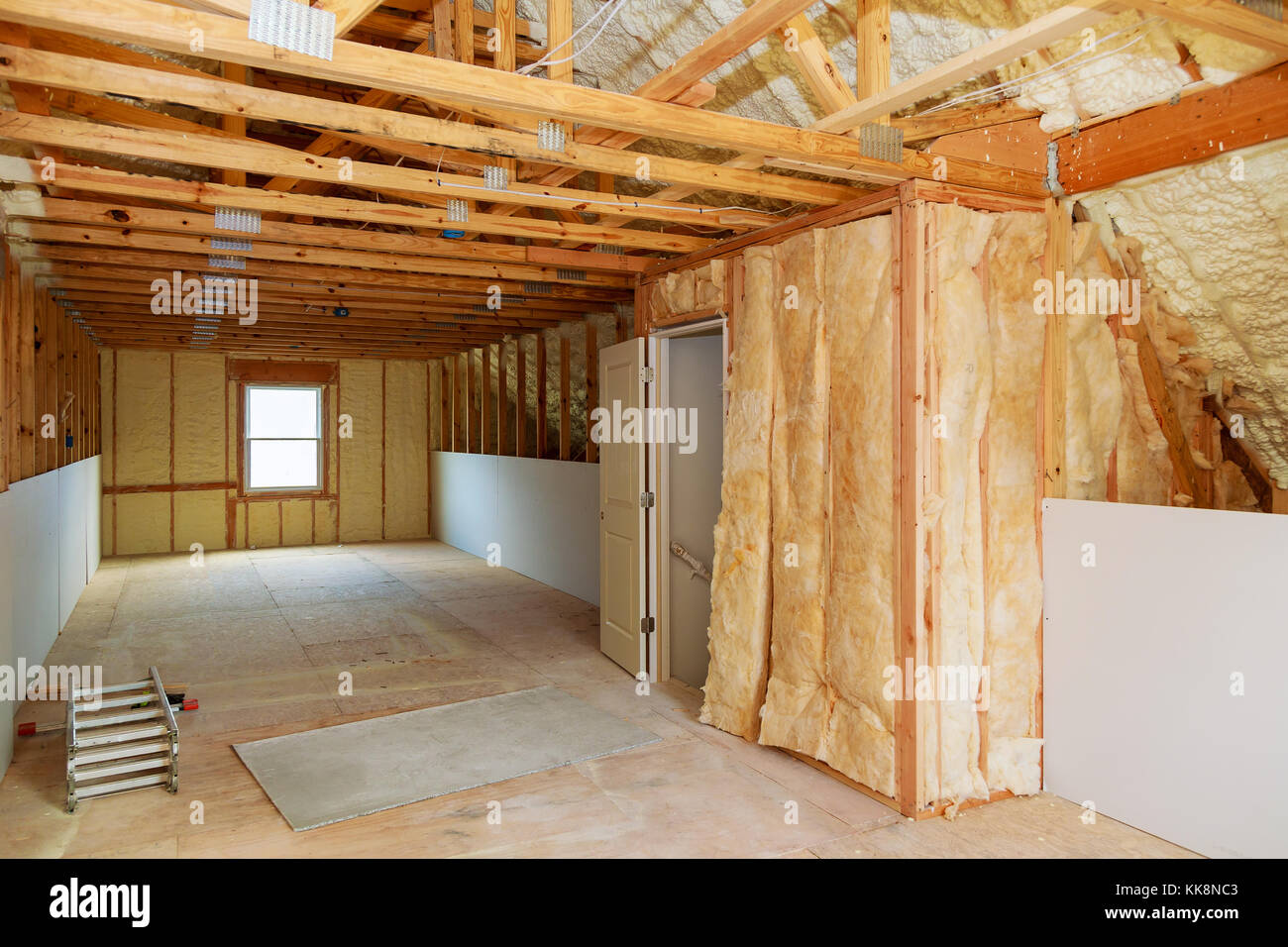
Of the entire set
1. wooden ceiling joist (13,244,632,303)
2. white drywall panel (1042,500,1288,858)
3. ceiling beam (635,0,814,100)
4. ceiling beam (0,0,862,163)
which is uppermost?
wooden ceiling joist (13,244,632,303)

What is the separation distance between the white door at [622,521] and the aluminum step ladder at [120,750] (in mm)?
2539

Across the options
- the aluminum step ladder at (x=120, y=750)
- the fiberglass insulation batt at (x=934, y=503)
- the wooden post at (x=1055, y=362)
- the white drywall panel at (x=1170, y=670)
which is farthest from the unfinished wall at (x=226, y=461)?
the white drywall panel at (x=1170, y=670)

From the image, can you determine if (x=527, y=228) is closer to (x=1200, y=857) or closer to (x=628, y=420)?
(x=628, y=420)

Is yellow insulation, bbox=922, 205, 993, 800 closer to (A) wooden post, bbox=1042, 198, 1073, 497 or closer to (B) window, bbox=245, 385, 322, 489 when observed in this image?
(A) wooden post, bbox=1042, 198, 1073, 497

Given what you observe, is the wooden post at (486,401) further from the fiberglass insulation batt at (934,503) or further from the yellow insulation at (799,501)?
the fiberglass insulation batt at (934,503)

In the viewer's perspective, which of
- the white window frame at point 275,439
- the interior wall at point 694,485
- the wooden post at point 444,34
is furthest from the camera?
the white window frame at point 275,439

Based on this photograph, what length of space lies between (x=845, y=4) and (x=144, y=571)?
8885 millimetres

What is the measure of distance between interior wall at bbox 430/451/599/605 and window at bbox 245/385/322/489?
1.67 meters

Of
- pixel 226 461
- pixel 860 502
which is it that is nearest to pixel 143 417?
pixel 226 461

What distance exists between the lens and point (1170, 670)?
3.10m

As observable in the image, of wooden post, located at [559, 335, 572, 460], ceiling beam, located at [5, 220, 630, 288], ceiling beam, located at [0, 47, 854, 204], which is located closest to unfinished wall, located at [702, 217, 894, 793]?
ceiling beam, located at [0, 47, 854, 204]

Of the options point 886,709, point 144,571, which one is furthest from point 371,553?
point 886,709

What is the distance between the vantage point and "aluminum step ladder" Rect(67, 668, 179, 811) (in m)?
3.50

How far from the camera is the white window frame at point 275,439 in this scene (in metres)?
10.9
